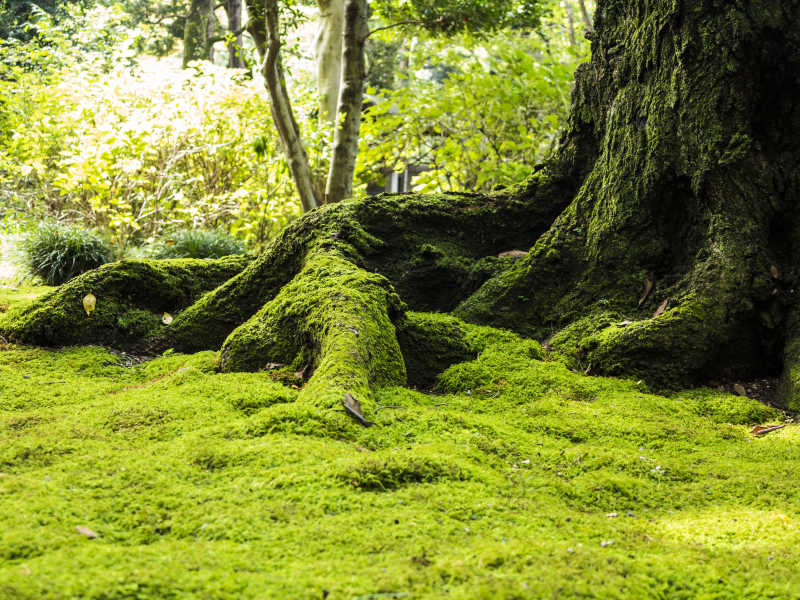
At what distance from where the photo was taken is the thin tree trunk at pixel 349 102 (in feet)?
26.3

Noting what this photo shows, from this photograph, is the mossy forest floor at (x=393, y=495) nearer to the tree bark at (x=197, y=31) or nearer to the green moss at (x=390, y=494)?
the green moss at (x=390, y=494)

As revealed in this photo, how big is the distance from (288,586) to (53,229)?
815 cm

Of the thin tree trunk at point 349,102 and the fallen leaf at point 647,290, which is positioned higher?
the thin tree trunk at point 349,102

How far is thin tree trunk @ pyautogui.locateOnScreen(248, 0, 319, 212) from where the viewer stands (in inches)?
287

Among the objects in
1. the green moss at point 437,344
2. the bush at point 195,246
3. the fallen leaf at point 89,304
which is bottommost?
the green moss at point 437,344

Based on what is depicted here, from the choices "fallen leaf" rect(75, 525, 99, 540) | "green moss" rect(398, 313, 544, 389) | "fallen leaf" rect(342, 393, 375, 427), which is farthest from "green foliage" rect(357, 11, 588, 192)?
"fallen leaf" rect(75, 525, 99, 540)

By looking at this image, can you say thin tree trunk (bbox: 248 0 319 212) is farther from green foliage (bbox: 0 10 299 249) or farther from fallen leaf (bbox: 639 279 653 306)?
fallen leaf (bbox: 639 279 653 306)

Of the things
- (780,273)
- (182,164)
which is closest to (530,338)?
(780,273)

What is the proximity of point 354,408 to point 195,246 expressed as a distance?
6.61m

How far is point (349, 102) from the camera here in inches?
330

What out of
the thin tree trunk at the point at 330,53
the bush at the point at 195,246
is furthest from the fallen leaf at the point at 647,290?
the thin tree trunk at the point at 330,53

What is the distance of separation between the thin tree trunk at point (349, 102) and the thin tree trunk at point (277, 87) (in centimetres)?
41

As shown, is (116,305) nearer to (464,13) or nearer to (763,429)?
(763,429)

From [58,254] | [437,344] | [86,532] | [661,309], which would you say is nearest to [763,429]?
[661,309]
